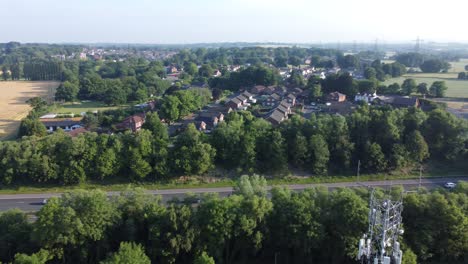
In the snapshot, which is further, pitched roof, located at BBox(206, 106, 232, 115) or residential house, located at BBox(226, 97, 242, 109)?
residential house, located at BBox(226, 97, 242, 109)

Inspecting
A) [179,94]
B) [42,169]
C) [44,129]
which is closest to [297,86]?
[179,94]

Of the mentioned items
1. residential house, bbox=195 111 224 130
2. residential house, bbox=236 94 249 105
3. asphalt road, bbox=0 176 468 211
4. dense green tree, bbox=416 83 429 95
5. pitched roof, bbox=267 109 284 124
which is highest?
dense green tree, bbox=416 83 429 95

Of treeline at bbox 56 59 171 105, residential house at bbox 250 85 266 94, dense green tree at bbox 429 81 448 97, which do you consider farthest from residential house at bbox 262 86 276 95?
dense green tree at bbox 429 81 448 97

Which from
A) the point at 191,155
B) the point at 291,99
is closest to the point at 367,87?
the point at 291,99

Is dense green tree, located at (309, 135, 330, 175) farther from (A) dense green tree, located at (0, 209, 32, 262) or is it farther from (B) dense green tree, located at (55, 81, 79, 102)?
(B) dense green tree, located at (55, 81, 79, 102)

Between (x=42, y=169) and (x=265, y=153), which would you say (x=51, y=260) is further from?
(x=265, y=153)

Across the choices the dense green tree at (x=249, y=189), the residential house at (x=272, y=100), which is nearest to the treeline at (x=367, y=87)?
the residential house at (x=272, y=100)
